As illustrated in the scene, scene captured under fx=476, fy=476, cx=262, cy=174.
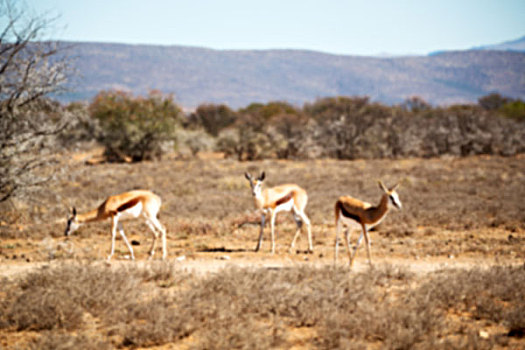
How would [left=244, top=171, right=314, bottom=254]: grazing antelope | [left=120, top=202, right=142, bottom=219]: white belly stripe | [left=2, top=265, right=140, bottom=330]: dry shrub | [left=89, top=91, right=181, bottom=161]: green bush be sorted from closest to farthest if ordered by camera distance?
[left=2, top=265, right=140, bottom=330]: dry shrub
[left=120, top=202, right=142, bottom=219]: white belly stripe
[left=244, top=171, right=314, bottom=254]: grazing antelope
[left=89, top=91, right=181, bottom=161]: green bush

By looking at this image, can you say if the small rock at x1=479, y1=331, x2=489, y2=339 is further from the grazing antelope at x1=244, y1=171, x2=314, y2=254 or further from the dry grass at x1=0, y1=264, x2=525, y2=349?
the grazing antelope at x1=244, y1=171, x2=314, y2=254

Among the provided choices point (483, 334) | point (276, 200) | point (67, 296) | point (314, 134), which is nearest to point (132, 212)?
point (276, 200)

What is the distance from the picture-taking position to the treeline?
44.7 meters

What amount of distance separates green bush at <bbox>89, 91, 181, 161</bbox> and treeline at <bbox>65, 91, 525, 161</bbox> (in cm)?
9

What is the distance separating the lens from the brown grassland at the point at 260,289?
6652 millimetres

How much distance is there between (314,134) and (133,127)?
711 inches

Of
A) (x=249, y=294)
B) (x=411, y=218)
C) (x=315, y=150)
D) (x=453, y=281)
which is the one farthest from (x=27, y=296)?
(x=315, y=150)

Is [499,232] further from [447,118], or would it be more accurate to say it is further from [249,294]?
[447,118]

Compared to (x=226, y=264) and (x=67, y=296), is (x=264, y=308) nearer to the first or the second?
(x=226, y=264)

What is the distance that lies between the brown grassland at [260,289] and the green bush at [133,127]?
28.9 meters

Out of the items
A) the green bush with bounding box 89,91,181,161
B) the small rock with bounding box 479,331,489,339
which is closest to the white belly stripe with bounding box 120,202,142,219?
the small rock with bounding box 479,331,489,339

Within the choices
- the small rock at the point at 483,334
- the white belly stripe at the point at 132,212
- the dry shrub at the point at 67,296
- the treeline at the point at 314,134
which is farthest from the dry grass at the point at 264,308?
the treeline at the point at 314,134

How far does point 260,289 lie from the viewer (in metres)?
8.13

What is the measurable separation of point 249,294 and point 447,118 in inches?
1919
